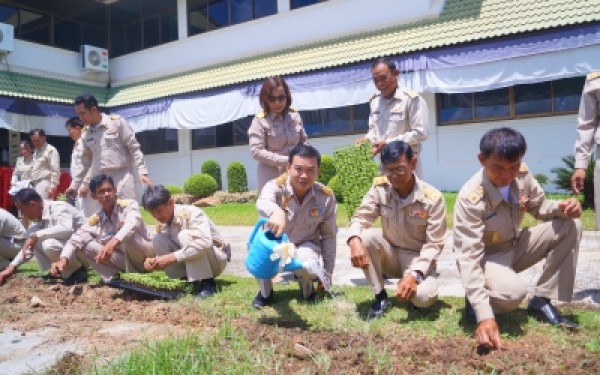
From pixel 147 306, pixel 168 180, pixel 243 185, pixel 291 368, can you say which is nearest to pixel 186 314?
pixel 147 306

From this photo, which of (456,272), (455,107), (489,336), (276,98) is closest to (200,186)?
(455,107)

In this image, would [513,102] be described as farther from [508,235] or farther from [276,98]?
[508,235]

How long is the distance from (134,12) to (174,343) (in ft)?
51.8

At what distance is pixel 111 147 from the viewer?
16.2ft

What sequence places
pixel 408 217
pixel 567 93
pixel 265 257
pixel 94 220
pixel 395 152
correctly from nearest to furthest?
pixel 265 257, pixel 395 152, pixel 408 217, pixel 94 220, pixel 567 93

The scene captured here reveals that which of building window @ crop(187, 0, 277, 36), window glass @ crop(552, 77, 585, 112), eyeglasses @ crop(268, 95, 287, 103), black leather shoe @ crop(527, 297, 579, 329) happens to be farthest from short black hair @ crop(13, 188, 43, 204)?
building window @ crop(187, 0, 277, 36)

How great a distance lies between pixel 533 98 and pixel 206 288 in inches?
302

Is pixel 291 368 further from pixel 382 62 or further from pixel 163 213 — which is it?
pixel 382 62

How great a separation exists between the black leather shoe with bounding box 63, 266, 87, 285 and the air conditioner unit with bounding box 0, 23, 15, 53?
11.2m

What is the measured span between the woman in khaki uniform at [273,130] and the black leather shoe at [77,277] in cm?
178

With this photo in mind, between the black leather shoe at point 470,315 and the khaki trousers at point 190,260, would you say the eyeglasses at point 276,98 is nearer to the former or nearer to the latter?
the khaki trousers at point 190,260

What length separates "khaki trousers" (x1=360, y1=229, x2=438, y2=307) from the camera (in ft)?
9.12

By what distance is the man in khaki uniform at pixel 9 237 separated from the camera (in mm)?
4957

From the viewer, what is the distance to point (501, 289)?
2.50m
